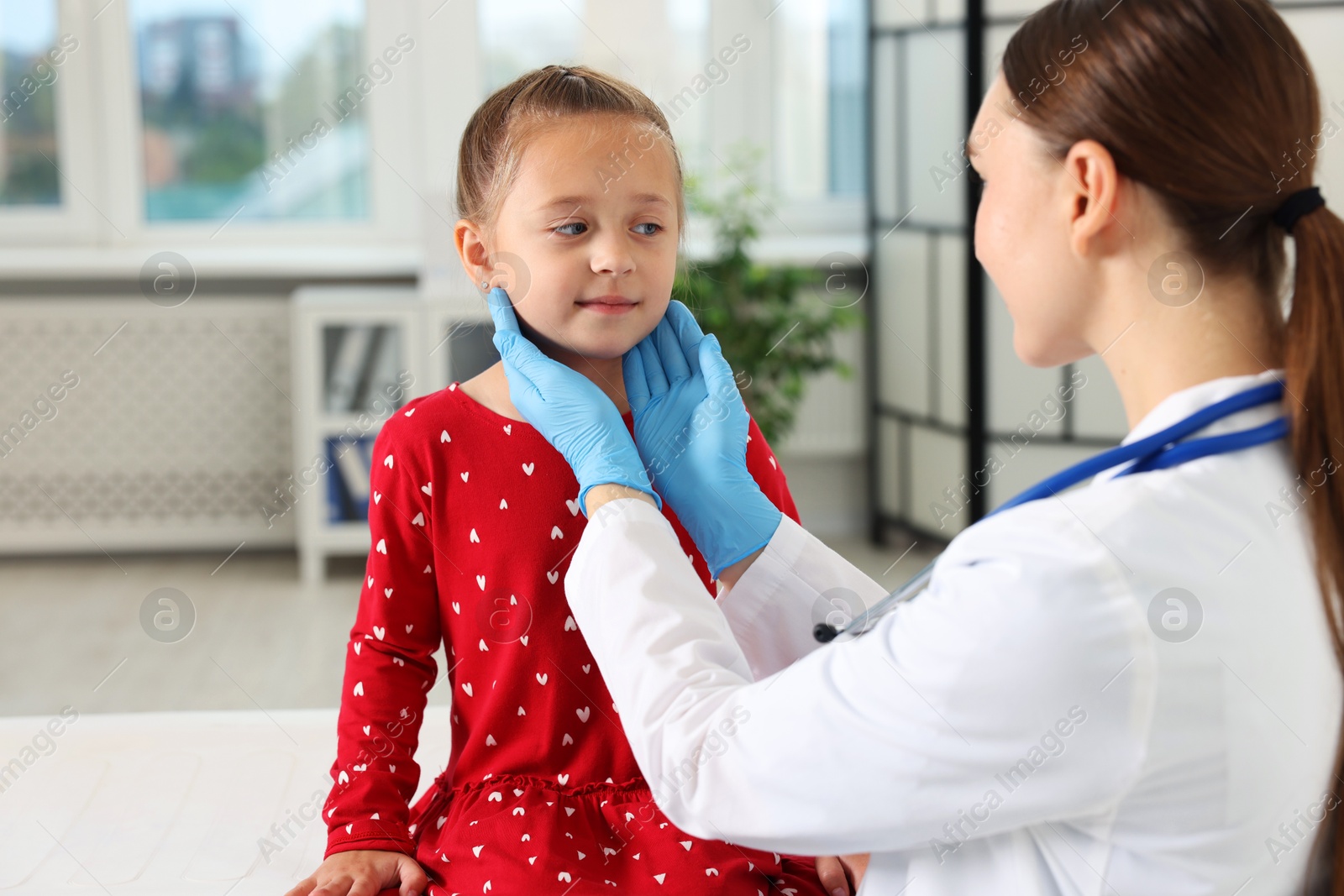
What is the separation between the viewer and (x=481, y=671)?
1101 mm

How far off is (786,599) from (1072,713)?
37cm

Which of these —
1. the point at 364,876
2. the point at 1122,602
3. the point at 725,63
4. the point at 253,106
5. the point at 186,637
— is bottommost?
the point at 186,637

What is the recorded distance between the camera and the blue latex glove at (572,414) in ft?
3.29

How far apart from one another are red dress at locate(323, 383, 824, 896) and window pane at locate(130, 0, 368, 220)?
3265 mm

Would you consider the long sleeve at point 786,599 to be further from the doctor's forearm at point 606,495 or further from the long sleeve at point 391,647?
the long sleeve at point 391,647

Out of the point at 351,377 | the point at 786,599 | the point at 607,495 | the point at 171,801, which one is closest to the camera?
the point at 607,495

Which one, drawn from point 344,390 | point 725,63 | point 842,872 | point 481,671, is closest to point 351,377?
point 344,390

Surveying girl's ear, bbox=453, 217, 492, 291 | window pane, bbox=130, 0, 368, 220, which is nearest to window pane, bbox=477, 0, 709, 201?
window pane, bbox=130, 0, 368, 220

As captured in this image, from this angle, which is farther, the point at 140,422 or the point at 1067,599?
the point at 140,422

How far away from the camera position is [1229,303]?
820 millimetres

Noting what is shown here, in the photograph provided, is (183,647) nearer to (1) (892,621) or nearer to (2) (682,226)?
(2) (682,226)

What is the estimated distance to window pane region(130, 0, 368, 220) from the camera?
13.0 ft

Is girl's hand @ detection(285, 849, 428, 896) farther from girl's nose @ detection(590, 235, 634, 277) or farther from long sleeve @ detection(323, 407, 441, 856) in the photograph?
girl's nose @ detection(590, 235, 634, 277)

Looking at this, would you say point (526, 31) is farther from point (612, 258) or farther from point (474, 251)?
point (612, 258)
